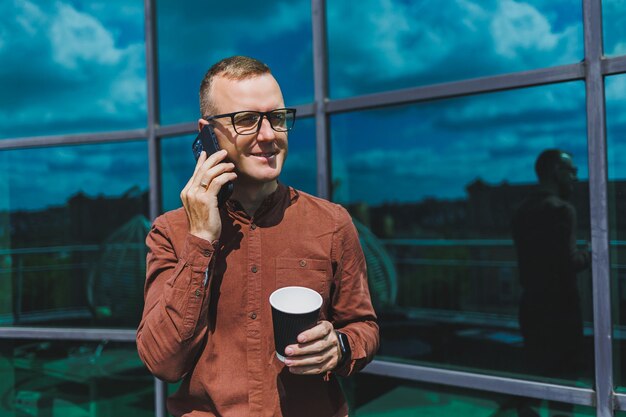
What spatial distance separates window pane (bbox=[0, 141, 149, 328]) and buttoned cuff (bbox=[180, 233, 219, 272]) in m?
2.37

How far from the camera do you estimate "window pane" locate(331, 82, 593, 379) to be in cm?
297

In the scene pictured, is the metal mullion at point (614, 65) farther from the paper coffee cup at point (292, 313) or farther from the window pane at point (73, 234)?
the window pane at point (73, 234)

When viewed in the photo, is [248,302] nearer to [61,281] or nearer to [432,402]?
[432,402]

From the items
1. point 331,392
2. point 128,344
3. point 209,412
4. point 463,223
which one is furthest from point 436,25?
point 128,344

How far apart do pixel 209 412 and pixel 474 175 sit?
9.90ft

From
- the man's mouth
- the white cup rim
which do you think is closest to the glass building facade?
the man's mouth

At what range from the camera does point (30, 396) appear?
423 cm

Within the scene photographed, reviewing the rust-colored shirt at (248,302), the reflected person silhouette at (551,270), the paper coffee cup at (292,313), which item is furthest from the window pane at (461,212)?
the paper coffee cup at (292,313)

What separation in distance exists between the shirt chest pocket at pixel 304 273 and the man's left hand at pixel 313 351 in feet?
0.73

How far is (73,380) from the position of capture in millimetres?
4125

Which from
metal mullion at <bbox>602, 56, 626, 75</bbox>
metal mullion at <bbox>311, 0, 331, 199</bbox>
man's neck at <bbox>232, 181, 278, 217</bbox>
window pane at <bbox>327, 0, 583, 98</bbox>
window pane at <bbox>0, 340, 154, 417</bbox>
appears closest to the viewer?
man's neck at <bbox>232, 181, 278, 217</bbox>

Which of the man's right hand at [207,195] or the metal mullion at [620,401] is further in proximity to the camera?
the metal mullion at [620,401]

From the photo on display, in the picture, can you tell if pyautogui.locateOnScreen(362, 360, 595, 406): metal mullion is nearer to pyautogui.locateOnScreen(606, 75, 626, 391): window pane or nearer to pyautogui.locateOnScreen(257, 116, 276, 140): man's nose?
pyautogui.locateOnScreen(606, 75, 626, 391): window pane

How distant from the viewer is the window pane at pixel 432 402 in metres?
2.80
